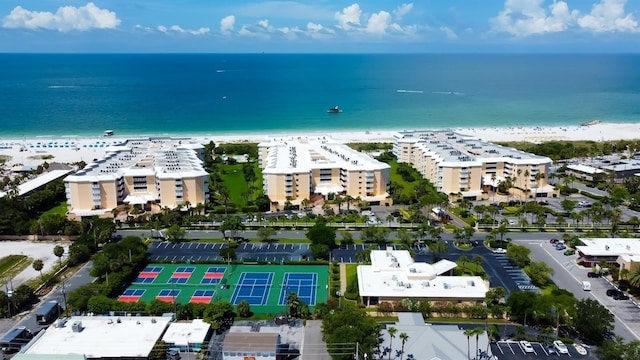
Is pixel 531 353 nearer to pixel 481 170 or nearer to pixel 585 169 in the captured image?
pixel 481 170

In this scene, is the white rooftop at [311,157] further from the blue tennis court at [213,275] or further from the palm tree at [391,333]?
the palm tree at [391,333]

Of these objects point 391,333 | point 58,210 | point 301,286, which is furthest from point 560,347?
point 58,210

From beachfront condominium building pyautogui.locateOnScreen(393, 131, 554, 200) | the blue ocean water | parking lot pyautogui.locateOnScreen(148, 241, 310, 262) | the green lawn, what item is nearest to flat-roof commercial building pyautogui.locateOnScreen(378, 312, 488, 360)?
parking lot pyautogui.locateOnScreen(148, 241, 310, 262)

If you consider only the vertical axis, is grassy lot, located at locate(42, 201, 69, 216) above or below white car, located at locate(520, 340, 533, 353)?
above

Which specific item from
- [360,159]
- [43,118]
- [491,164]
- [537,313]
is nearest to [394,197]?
[360,159]

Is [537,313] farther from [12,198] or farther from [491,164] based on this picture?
[12,198]

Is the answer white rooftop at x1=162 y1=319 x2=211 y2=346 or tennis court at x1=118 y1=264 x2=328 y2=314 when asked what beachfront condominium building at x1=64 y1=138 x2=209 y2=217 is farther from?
white rooftop at x1=162 y1=319 x2=211 y2=346

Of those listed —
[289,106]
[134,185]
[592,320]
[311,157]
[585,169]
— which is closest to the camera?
[592,320]

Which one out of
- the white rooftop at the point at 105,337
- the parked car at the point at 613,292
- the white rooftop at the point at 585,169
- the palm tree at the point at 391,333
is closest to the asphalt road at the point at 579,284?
the parked car at the point at 613,292
